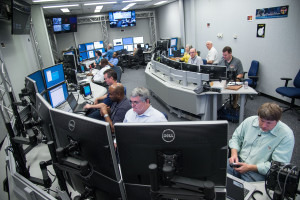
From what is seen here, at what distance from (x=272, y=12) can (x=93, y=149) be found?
5069 millimetres

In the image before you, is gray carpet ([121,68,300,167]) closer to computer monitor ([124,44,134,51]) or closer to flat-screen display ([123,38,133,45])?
computer monitor ([124,44,134,51])

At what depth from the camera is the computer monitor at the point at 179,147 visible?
93 cm

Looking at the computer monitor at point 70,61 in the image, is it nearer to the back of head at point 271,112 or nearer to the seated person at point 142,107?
the seated person at point 142,107

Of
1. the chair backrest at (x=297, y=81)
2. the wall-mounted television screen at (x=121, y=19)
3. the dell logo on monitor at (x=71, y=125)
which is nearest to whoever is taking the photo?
the dell logo on monitor at (x=71, y=125)

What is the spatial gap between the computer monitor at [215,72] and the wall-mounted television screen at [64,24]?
8.12m

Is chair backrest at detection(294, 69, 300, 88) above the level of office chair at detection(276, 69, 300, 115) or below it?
above

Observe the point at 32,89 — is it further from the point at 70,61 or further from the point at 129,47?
the point at 129,47

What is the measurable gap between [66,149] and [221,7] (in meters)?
6.50

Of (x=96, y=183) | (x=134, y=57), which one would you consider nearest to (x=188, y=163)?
(x=96, y=183)

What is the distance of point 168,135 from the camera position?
95cm

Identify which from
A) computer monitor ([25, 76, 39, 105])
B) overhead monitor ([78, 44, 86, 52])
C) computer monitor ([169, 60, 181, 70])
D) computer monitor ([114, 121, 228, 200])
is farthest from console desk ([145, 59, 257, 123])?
overhead monitor ([78, 44, 86, 52])

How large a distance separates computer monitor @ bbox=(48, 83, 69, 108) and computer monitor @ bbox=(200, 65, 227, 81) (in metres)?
A: 2.38

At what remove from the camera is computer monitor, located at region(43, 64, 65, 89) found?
292cm

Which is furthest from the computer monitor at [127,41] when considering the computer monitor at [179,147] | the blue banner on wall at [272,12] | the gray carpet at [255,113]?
the computer monitor at [179,147]
